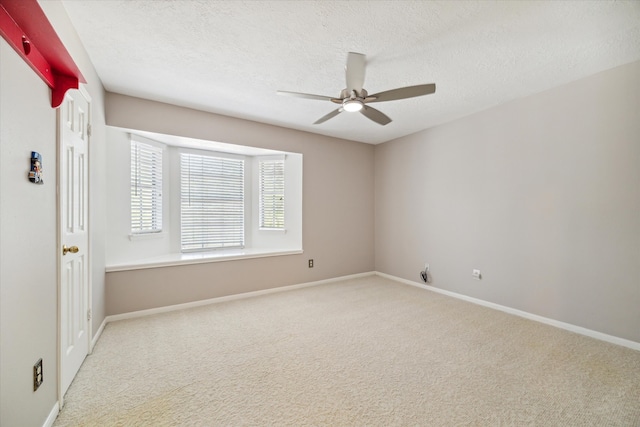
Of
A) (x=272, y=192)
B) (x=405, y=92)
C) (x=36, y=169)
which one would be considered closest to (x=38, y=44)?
(x=36, y=169)

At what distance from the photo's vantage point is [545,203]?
2936 millimetres

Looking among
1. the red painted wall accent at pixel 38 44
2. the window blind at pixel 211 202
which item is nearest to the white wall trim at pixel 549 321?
the window blind at pixel 211 202

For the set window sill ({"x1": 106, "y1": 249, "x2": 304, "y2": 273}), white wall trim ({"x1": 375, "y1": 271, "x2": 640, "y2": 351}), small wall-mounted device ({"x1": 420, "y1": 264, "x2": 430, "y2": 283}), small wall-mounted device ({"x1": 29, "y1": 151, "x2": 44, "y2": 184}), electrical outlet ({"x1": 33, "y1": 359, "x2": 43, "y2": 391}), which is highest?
small wall-mounted device ({"x1": 29, "y1": 151, "x2": 44, "y2": 184})

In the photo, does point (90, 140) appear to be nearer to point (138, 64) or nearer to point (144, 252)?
point (138, 64)

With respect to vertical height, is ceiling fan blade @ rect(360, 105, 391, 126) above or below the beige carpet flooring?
above

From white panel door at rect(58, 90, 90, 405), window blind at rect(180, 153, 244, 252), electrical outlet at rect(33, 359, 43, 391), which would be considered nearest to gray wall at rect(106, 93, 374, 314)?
window blind at rect(180, 153, 244, 252)

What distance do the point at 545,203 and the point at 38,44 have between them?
4.34 metres

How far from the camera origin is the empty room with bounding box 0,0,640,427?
1562 mm

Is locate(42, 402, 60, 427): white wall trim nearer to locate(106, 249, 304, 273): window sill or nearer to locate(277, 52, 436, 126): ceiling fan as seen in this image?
locate(106, 249, 304, 273): window sill

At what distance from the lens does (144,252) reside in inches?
136

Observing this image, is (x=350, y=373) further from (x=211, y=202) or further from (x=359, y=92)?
(x=211, y=202)

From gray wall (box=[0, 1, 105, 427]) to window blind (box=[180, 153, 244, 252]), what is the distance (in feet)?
7.85

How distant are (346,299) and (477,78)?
3.04 meters

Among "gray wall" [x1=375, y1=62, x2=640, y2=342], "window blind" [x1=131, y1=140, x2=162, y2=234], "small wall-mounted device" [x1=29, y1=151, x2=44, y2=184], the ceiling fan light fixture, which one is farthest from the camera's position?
"window blind" [x1=131, y1=140, x2=162, y2=234]
